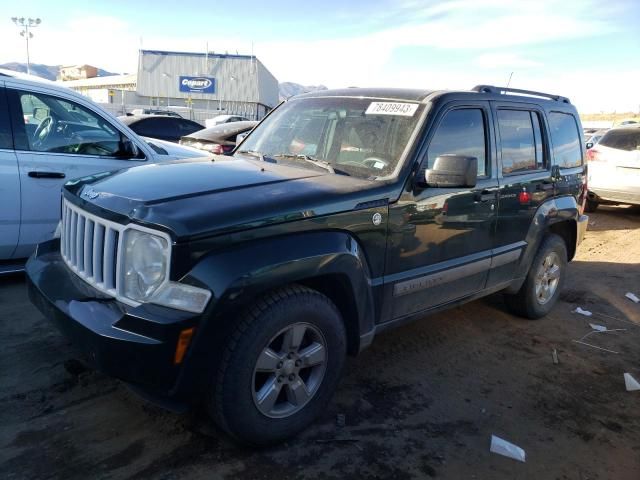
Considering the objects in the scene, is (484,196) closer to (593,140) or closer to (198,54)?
(593,140)

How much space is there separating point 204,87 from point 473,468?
57697 millimetres

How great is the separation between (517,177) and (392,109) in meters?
1.28

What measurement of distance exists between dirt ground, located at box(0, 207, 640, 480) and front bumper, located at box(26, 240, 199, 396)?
0.54m

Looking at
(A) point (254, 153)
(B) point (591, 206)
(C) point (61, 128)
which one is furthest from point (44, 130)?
(B) point (591, 206)

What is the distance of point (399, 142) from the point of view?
3375 mm

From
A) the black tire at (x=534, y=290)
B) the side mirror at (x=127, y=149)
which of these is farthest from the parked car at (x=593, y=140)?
the side mirror at (x=127, y=149)

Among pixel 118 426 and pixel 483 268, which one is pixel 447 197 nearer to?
pixel 483 268

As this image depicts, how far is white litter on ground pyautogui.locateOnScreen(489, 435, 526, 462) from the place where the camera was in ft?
9.39

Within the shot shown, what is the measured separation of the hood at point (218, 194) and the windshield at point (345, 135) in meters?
0.21

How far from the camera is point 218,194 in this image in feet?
8.77

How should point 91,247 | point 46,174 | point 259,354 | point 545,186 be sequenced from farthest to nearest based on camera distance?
point 46,174 → point 545,186 → point 91,247 → point 259,354

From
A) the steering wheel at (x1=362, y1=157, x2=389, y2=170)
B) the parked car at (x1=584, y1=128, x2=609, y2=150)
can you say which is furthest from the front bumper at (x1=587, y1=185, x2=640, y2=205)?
the steering wheel at (x1=362, y1=157, x2=389, y2=170)

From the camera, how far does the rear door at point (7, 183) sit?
4.46 meters

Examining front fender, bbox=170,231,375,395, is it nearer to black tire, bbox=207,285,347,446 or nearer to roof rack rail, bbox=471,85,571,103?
black tire, bbox=207,285,347,446
